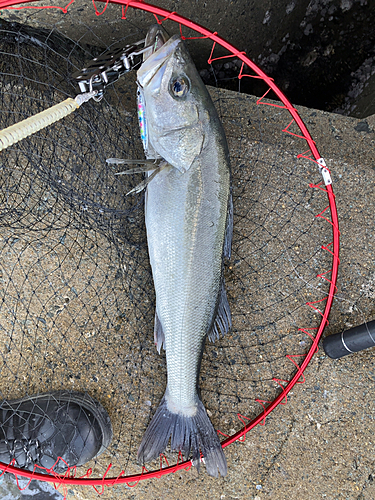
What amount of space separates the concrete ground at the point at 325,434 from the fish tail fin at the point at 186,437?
377 mm

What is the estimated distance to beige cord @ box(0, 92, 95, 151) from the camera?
147 centimetres

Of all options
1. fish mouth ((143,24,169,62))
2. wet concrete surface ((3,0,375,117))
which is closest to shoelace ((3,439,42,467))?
fish mouth ((143,24,169,62))

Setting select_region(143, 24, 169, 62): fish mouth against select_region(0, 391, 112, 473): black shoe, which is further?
select_region(0, 391, 112, 473): black shoe

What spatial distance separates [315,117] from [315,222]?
2.97ft

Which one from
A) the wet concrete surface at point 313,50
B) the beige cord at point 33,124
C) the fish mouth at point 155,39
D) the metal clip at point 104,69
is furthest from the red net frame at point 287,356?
the wet concrete surface at point 313,50

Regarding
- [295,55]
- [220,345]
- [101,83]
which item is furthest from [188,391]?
[295,55]

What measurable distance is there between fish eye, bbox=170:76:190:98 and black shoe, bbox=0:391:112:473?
2133 mm

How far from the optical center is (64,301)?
8.34 feet

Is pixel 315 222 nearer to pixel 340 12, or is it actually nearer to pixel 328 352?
pixel 328 352

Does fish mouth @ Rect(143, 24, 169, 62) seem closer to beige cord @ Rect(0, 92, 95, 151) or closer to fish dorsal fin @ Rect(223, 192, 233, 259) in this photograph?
beige cord @ Rect(0, 92, 95, 151)

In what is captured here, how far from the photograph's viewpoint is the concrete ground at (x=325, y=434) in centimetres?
262

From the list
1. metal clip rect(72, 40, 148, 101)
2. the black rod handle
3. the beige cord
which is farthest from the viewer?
the black rod handle

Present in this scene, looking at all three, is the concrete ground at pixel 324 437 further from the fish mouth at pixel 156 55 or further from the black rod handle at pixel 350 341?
the fish mouth at pixel 156 55

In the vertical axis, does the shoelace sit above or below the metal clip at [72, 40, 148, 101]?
below
